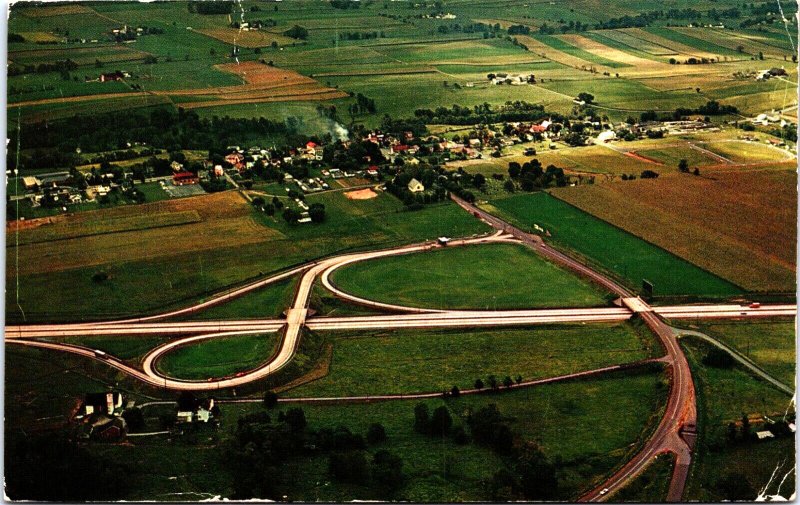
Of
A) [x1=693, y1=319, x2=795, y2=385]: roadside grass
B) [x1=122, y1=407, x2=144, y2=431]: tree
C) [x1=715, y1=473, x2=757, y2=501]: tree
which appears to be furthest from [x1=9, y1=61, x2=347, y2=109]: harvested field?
[x1=715, y1=473, x2=757, y2=501]: tree

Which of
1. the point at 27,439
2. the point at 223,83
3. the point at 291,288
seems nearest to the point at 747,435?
the point at 291,288

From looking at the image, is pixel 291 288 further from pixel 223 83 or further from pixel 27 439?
pixel 223 83

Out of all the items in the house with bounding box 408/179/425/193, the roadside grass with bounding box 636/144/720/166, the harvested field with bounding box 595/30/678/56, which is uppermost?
the harvested field with bounding box 595/30/678/56

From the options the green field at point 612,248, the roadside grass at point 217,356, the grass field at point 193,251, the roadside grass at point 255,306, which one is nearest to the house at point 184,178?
the grass field at point 193,251

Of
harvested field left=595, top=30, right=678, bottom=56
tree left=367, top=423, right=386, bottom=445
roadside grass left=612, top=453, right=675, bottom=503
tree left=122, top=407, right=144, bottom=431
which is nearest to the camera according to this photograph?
roadside grass left=612, top=453, right=675, bottom=503

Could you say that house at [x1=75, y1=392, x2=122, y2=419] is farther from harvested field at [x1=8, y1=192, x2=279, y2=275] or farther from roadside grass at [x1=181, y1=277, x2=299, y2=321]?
harvested field at [x1=8, y1=192, x2=279, y2=275]

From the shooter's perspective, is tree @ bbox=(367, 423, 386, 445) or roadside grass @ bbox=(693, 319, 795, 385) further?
roadside grass @ bbox=(693, 319, 795, 385)

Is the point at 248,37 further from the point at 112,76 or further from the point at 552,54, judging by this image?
the point at 552,54
